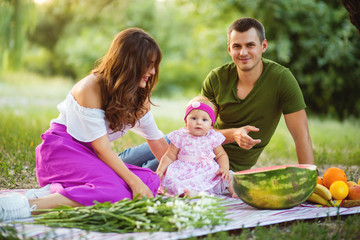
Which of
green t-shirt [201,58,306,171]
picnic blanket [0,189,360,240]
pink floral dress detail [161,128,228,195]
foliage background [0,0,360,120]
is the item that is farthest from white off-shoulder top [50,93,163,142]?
foliage background [0,0,360,120]

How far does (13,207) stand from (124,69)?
1.32 m

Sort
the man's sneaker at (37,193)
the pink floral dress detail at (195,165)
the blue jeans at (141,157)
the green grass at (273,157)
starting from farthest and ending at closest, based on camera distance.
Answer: the blue jeans at (141,157), the pink floral dress detail at (195,165), the man's sneaker at (37,193), the green grass at (273,157)

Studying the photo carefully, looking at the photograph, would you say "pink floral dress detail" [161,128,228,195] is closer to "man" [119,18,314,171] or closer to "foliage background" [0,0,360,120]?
"man" [119,18,314,171]

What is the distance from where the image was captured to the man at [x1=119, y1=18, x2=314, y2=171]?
163 inches

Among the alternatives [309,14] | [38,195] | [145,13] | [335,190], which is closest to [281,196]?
[335,190]

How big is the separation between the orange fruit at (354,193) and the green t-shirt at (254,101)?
0.94m

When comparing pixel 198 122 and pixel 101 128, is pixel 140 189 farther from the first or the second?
pixel 198 122

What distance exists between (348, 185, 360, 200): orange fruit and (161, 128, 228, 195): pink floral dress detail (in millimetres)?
1111

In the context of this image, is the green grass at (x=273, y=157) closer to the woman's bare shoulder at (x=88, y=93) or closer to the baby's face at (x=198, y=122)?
the baby's face at (x=198, y=122)

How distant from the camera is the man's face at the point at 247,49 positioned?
4.20m

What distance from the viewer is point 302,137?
4.11 metres

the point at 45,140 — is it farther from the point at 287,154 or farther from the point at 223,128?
the point at 287,154

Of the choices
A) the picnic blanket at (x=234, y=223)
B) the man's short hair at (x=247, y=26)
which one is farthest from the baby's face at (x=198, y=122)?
the man's short hair at (x=247, y=26)

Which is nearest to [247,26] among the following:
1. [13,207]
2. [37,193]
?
[37,193]
